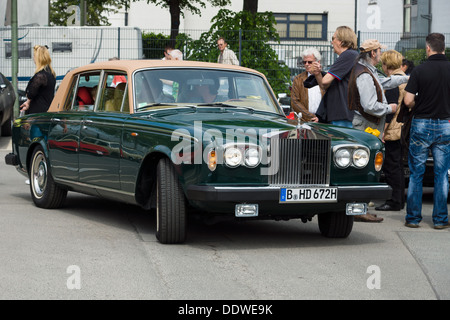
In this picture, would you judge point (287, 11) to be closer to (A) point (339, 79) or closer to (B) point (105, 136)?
(A) point (339, 79)

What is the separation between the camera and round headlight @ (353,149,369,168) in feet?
24.5

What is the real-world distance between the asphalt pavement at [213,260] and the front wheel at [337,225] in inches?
4.3

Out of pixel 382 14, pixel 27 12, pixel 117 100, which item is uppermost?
pixel 382 14

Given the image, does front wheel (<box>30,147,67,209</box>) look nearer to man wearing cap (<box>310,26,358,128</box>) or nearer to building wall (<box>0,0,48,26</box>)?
man wearing cap (<box>310,26,358,128</box>)

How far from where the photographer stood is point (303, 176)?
7.29 meters

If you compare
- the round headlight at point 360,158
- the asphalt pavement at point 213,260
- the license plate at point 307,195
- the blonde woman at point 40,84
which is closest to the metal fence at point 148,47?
the blonde woman at point 40,84

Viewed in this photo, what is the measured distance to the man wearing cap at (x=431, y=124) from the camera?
8734mm

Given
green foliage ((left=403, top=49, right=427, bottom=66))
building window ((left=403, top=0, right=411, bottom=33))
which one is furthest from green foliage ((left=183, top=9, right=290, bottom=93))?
building window ((left=403, top=0, right=411, bottom=33))

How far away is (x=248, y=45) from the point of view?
Answer: 2125 centimetres

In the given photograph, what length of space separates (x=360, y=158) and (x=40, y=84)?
613 cm

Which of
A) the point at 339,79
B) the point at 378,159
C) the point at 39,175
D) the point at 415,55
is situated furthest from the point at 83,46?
the point at 378,159

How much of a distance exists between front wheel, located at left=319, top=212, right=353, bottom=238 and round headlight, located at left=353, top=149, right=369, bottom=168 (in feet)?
2.10
